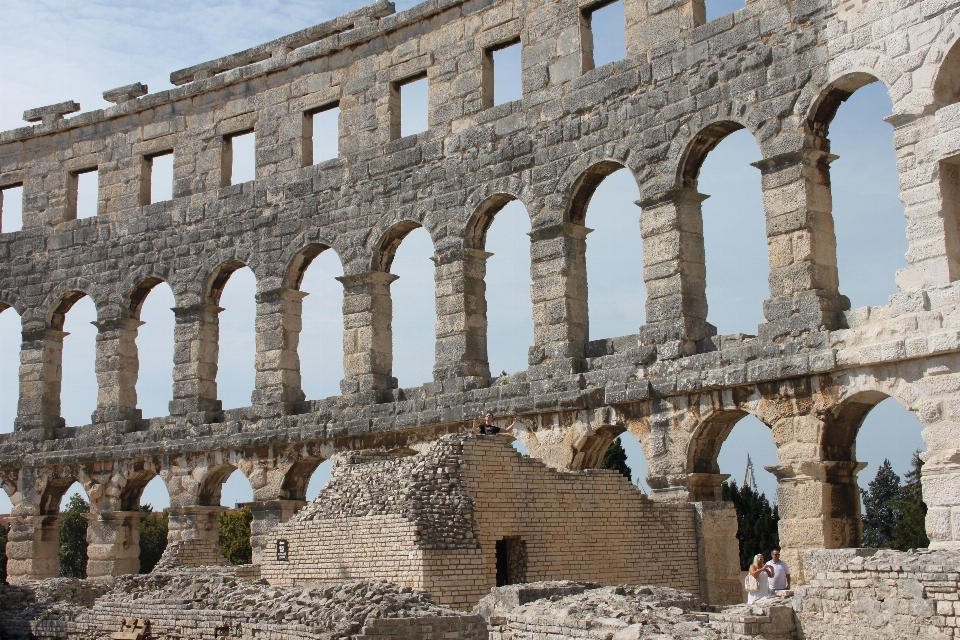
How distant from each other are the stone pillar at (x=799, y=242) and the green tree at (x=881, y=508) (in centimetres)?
1809

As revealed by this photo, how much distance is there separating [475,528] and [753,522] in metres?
13.0

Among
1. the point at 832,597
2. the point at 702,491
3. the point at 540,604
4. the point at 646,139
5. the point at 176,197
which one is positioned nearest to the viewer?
the point at 832,597

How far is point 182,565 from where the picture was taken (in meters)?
20.2

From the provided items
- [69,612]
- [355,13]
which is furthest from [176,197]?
[69,612]

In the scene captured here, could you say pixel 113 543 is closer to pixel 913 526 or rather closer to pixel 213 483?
pixel 213 483

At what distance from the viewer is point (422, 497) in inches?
496

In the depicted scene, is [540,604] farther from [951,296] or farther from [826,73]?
[826,73]

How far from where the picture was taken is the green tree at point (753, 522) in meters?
23.8

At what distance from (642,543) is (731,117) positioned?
5613 mm

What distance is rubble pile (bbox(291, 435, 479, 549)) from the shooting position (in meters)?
12.5

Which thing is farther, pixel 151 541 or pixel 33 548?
pixel 151 541

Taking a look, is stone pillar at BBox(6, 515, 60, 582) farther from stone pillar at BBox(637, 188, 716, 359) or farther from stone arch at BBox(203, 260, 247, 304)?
stone pillar at BBox(637, 188, 716, 359)

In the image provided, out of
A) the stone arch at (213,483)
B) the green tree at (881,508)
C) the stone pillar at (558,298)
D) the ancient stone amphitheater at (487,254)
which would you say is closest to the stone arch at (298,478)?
the ancient stone amphitheater at (487,254)

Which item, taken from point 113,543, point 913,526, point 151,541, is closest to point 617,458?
point 913,526
